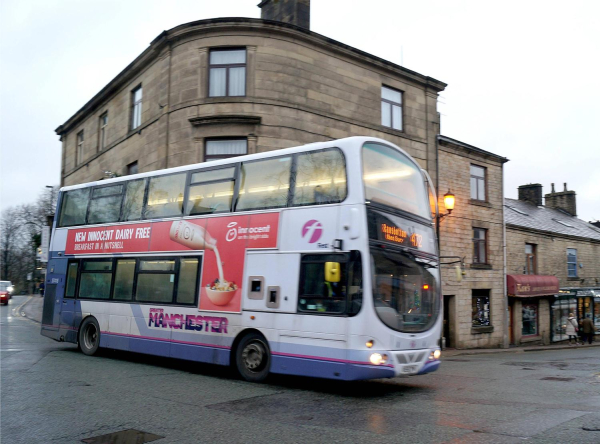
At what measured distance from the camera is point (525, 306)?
29031 mm

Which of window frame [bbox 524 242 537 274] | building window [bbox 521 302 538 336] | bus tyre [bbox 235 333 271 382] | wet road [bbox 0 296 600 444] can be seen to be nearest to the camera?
wet road [bbox 0 296 600 444]

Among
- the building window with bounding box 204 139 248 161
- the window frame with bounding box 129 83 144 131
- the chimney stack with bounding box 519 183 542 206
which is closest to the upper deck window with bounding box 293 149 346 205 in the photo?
the building window with bounding box 204 139 248 161

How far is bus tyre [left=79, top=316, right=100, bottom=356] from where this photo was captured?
1415 cm

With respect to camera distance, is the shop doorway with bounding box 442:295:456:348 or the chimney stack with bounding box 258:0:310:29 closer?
the chimney stack with bounding box 258:0:310:29

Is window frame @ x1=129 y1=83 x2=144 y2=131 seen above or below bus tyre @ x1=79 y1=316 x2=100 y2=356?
above

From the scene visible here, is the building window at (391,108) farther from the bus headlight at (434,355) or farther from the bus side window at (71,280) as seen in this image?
the bus headlight at (434,355)

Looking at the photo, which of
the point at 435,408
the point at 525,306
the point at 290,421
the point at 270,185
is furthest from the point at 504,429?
the point at 525,306

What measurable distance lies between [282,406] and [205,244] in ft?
14.5

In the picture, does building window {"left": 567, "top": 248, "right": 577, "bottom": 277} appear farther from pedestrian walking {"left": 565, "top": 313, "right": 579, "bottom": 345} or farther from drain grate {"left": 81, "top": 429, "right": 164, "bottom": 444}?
drain grate {"left": 81, "top": 429, "right": 164, "bottom": 444}

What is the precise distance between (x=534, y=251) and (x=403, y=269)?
75.7 ft

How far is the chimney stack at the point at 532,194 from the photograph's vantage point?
39531mm

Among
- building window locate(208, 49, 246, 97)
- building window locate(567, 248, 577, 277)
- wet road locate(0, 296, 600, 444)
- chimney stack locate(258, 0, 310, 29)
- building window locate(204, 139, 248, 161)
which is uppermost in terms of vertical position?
chimney stack locate(258, 0, 310, 29)

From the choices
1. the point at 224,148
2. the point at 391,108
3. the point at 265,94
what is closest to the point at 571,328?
the point at 391,108

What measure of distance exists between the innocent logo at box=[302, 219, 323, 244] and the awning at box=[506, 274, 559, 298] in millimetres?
19674
